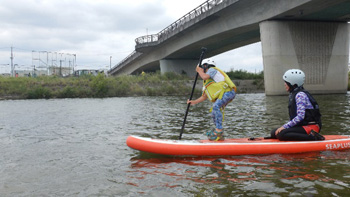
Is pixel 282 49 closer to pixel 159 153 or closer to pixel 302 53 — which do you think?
pixel 302 53

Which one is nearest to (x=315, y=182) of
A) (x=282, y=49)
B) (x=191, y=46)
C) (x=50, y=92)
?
(x=282, y=49)

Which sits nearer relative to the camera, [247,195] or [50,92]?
[247,195]

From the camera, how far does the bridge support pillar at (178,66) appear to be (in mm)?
49281

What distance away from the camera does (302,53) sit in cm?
2742

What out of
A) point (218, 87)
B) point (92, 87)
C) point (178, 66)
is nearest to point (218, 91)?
point (218, 87)

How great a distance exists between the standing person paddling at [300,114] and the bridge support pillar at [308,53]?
19.9m

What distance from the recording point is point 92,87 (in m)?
33.4

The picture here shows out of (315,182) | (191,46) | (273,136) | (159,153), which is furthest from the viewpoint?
(191,46)

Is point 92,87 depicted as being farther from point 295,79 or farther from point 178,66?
point 295,79

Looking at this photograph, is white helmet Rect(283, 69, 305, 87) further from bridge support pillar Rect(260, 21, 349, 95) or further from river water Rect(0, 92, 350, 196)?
bridge support pillar Rect(260, 21, 349, 95)

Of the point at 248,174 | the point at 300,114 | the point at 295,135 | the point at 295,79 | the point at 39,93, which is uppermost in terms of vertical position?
the point at 39,93

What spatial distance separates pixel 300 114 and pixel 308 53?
22961mm

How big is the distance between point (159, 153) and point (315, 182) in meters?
3.08

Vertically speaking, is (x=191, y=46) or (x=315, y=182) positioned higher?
(x=191, y=46)
